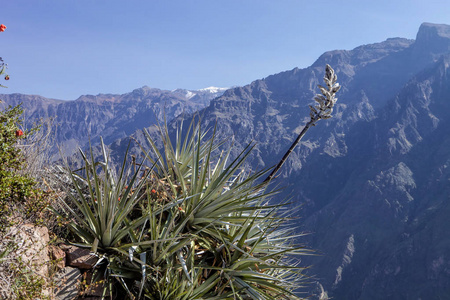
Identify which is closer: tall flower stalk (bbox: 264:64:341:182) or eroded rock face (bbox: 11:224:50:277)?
eroded rock face (bbox: 11:224:50:277)

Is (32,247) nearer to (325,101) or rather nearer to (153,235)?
(153,235)

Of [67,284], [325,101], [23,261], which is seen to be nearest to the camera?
[23,261]

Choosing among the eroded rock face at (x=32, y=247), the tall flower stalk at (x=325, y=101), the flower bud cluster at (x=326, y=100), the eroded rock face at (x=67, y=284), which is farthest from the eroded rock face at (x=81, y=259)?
the flower bud cluster at (x=326, y=100)

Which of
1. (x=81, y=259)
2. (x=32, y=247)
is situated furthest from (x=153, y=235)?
(x=32, y=247)

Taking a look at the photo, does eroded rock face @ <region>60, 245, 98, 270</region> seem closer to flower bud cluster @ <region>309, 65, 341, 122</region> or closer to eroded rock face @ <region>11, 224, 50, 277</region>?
eroded rock face @ <region>11, 224, 50, 277</region>

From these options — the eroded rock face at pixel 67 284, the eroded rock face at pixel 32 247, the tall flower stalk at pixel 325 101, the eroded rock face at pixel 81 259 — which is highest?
the tall flower stalk at pixel 325 101

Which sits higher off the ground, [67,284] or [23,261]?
[23,261]

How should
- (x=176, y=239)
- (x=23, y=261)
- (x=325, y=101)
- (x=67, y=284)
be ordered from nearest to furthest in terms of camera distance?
(x=23, y=261) < (x=67, y=284) < (x=176, y=239) < (x=325, y=101)

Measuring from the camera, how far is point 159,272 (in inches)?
156

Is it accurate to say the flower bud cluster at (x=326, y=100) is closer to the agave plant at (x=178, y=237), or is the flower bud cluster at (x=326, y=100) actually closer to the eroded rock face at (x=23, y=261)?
the agave plant at (x=178, y=237)

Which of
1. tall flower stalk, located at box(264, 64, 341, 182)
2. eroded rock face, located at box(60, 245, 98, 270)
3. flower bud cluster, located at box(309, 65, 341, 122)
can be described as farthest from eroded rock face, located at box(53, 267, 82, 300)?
flower bud cluster, located at box(309, 65, 341, 122)

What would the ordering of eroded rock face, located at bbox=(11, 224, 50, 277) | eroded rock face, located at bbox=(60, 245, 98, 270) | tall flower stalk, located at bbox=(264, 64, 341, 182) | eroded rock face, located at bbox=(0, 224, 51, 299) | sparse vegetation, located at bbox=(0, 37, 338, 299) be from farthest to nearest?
tall flower stalk, located at bbox=(264, 64, 341, 182) → eroded rock face, located at bbox=(60, 245, 98, 270) → sparse vegetation, located at bbox=(0, 37, 338, 299) → eroded rock face, located at bbox=(11, 224, 50, 277) → eroded rock face, located at bbox=(0, 224, 51, 299)

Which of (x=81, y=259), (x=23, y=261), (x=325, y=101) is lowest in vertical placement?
(x=81, y=259)

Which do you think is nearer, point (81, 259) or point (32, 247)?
point (32, 247)
